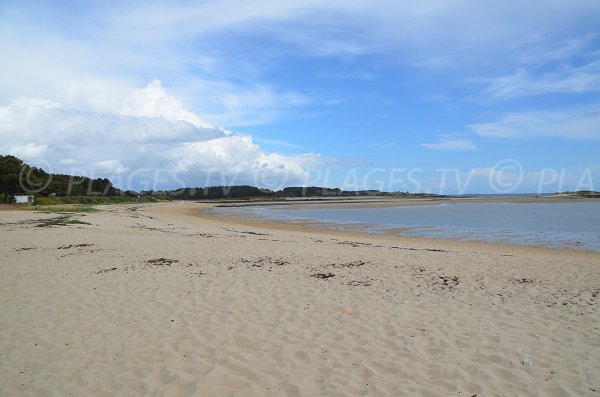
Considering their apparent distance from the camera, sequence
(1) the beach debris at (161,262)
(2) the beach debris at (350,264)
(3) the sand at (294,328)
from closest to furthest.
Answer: (3) the sand at (294,328) → (1) the beach debris at (161,262) → (2) the beach debris at (350,264)

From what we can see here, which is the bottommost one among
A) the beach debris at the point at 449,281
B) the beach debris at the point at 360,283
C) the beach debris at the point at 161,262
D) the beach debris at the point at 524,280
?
the beach debris at the point at 161,262

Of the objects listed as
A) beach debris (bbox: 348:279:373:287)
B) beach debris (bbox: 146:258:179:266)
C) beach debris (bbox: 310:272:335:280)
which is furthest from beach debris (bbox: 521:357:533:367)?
beach debris (bbox: 146:258:179:266)

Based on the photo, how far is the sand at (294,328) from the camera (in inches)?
180

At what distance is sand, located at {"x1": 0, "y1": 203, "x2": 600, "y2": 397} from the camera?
4.57 metres

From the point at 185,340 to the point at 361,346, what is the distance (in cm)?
236

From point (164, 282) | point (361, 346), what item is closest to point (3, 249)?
point (164, 282)

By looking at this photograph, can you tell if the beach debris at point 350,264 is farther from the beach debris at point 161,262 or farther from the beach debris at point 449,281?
the beach debris at point 161,262

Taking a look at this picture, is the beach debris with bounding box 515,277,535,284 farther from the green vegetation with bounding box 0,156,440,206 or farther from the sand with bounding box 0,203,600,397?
the green vegetation with bounding box 0,156,440,206

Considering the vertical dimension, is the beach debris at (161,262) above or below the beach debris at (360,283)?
below

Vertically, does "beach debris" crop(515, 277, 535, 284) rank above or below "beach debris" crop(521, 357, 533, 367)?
above

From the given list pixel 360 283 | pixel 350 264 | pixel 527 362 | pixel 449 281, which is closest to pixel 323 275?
pixel 360 283

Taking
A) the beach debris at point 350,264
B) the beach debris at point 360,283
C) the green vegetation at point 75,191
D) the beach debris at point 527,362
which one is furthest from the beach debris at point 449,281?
the green vegetation at point 75,191

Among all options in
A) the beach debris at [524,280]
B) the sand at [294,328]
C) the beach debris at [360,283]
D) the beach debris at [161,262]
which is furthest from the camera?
the beach debris at [161,262]

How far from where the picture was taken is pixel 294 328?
20.4 ft
